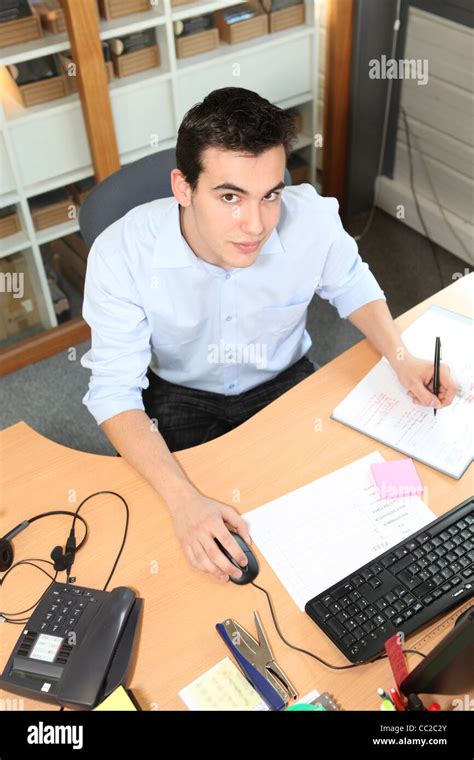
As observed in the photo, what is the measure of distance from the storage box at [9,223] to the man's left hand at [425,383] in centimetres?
152

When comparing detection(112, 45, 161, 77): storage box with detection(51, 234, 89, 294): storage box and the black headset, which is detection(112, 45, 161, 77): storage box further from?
the black headset

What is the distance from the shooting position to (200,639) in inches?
47.2

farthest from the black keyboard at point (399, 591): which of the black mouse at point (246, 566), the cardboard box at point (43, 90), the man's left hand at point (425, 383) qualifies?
the cardboard box at point (43, 90)

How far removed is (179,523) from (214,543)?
8 cm

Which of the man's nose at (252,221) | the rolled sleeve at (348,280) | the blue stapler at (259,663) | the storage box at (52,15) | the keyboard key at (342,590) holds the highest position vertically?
the storage box at (52,15)

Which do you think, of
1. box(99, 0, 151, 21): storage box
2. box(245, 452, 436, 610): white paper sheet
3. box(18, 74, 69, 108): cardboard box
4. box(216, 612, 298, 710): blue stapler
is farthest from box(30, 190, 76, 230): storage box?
box(216, 612, 298, 710): blue stapler

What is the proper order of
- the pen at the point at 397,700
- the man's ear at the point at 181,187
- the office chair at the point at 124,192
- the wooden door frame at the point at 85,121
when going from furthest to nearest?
1. the wooden door frame at the point at 85,121
2. the office chair at the point at 124,192
3. the man's ear at the point at 181,187
4. the pen at the point at 397,700

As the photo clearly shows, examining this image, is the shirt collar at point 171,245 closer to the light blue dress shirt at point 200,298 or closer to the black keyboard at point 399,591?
the light blue dress shirt at point 200,298

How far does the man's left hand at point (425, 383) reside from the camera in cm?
151

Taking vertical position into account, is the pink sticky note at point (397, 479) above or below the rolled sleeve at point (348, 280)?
below

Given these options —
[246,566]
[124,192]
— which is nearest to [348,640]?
[246,566]

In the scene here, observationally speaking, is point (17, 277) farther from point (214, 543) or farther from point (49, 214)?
point (214, 543)

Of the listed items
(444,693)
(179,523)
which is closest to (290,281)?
(179,523)

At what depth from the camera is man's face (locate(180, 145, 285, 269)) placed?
4.49ft
